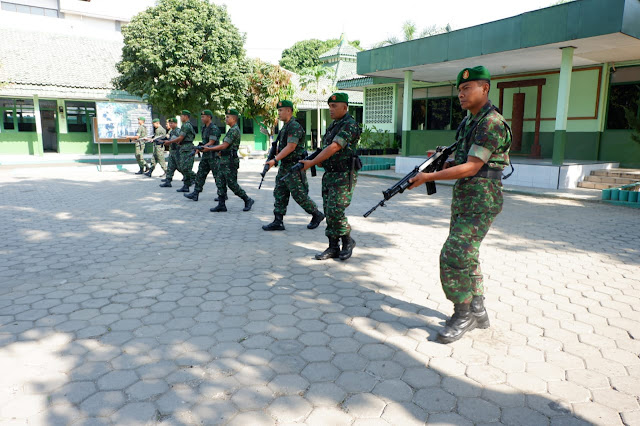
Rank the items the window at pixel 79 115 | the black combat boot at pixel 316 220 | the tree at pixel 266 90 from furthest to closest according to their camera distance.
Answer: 1. the window at pixel 79 115
2. the tree at pixel 266 90
3. the black combat boot at pixel 316 220

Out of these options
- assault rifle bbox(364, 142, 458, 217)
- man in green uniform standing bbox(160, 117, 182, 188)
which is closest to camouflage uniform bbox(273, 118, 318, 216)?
assault rifle bbox(364, 142, 458, 217)

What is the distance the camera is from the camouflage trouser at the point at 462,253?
289cm

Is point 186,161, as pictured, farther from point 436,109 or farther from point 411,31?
point 411,31

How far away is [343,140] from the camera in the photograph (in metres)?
4.34

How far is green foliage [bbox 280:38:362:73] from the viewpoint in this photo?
147 ft

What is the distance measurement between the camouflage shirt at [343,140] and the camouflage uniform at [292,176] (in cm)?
96

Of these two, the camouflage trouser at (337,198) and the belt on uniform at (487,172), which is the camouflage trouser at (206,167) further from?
the belt on uniform at (487,172)

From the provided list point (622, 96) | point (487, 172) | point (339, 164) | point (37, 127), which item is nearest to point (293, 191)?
point (339, 164)

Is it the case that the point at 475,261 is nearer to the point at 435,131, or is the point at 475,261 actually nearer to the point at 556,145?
the point at 556,145

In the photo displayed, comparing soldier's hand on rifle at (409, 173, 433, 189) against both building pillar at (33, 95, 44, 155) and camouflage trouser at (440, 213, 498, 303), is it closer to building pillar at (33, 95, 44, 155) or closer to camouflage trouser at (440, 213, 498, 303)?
camouflage trouser at (440, 213, 498, 303)

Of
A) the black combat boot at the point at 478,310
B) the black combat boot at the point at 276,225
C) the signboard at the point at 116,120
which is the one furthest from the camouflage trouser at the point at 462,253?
the signboard at the point at 116,120

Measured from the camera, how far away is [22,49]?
→ 827 inches

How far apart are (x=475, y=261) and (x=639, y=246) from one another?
13.3 ft

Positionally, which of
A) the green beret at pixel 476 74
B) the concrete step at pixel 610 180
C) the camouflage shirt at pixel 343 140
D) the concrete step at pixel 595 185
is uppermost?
the green beret at pixel 476 74
